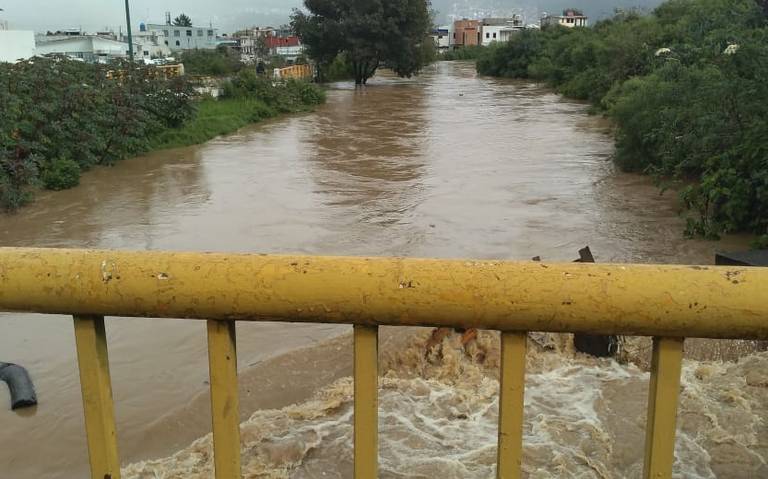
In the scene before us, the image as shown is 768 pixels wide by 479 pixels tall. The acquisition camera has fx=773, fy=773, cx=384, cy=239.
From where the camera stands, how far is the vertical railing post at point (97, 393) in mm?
1669

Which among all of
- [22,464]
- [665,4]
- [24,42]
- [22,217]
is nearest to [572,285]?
[22,464]

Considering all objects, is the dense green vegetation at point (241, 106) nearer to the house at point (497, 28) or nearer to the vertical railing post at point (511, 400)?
the vertical railing post at point (511, 400)

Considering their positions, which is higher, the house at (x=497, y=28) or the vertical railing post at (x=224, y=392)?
the house at (x=497, y=28)

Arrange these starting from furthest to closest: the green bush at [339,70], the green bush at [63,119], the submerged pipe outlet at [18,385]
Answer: the green bush at [339,70] → the green bush at [63,119] → the submerged pipe outlet at [18,385]

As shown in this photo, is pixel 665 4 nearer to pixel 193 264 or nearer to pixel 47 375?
pixel 47 375

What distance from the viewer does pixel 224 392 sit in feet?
5.47

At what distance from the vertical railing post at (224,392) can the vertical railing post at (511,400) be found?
0.58m

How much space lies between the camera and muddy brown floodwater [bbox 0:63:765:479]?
4895 millimetres

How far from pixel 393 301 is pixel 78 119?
520 inches

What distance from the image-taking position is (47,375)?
18.8ft

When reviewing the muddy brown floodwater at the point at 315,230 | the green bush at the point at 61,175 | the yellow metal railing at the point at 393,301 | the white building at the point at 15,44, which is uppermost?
the white building at the point at 15,44

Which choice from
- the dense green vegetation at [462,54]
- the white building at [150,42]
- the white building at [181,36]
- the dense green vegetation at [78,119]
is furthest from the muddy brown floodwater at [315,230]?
the white building at [181,36]

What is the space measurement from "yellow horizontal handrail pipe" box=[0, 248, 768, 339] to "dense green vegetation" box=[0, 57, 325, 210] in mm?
10467

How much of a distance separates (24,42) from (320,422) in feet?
99.4
